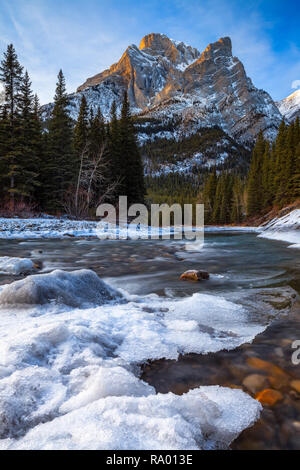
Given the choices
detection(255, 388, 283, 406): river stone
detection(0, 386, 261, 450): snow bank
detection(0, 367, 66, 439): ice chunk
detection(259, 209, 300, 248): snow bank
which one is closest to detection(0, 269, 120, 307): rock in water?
detection(0, 367, 66, 439): ice chunk

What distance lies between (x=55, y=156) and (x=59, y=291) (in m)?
25.2

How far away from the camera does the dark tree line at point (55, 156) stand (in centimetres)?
2158

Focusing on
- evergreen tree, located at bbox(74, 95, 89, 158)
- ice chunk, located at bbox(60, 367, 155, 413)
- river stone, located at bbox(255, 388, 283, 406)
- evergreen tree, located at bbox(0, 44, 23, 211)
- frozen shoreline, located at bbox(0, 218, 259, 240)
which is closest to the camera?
ice chunk, located at bbox(60, 367, 155, 413)

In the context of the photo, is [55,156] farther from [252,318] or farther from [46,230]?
[252,318]

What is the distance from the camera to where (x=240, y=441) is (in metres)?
1.35

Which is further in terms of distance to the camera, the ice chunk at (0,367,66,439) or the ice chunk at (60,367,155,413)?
the ice chunk at (60,367,155,413)

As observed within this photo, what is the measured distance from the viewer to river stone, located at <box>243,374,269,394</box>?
180 centimetres

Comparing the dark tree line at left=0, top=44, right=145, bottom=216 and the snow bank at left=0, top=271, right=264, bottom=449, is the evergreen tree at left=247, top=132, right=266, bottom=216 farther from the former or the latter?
the snow bank at left=0, top=271, right=264, bottom=449

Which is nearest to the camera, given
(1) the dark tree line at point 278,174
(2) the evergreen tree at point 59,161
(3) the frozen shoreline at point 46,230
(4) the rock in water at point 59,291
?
(4) the rock in water at point 59,291

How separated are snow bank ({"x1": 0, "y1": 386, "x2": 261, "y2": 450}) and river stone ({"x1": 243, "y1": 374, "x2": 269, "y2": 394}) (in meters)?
0.15

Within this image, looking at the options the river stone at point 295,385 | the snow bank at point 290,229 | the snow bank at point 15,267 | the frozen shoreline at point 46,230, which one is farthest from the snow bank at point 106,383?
the snow bank at point 290,229

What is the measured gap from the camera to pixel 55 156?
25438mm

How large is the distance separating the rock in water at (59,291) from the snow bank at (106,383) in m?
0.07

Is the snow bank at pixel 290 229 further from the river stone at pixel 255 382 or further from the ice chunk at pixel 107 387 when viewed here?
the ice chunk at pixel 107 387
